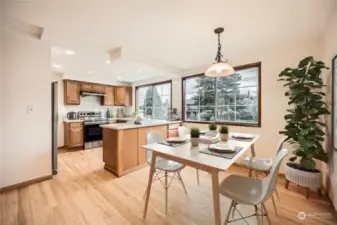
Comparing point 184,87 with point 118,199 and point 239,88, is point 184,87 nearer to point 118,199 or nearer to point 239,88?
point 239,88

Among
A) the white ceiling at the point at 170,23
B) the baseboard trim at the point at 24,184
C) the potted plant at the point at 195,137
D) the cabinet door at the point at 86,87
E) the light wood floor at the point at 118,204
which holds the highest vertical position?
the white ceiling at the point at 170,23

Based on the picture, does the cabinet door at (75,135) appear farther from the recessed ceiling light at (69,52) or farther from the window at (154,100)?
Answer: the recessed ceiling light at (69,52)

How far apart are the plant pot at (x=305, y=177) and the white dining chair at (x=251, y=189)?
3.46 feet

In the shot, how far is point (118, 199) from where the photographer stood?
212 centimetres

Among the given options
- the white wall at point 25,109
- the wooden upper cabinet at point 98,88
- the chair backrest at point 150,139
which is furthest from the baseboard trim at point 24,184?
the wooden upper cabinet at point 98,88

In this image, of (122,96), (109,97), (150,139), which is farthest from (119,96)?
(150,139)

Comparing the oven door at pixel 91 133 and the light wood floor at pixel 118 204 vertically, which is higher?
the oven door at pixel 91 133

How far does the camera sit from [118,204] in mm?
2014

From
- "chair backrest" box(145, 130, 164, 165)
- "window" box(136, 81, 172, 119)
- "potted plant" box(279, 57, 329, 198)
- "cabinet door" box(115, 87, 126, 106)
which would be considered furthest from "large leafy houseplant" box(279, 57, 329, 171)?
"cabinet door" box(115, 87, 126, 106)

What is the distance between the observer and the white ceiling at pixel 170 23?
1.72 meters

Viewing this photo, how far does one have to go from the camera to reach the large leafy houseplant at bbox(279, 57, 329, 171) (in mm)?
2080

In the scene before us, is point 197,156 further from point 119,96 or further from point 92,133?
point 119,96

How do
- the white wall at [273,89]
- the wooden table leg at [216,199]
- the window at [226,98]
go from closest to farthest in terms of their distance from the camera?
the wooden table leg at [216,199]
the white wall at [273,89]
the window at [226,98]

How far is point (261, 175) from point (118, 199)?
2526mm
